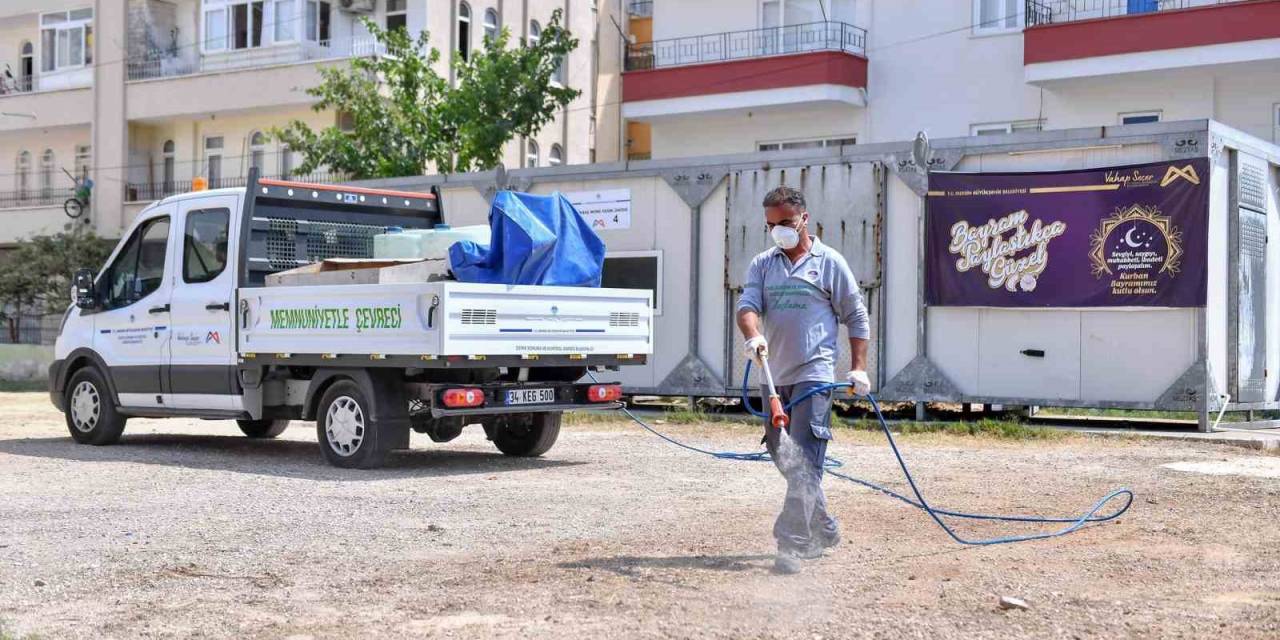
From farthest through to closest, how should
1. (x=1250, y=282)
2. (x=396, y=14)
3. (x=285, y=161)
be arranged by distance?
(x=285, y=161)
(x=396, y=14)
(x=1250, y=282)

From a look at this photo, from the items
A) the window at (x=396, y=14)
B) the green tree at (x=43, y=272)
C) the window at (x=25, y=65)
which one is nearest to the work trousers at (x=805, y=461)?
the green tree at (x=43, y=272)

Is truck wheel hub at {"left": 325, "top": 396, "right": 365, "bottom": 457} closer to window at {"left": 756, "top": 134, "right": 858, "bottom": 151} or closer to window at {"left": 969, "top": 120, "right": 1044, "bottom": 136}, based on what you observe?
window at {"left": 969, "top": 120, "right": 1044, "bottom": 136}

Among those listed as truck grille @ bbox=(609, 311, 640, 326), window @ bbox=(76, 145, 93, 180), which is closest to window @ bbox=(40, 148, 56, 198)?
window @ bbox=(76, 145, 93, 180)

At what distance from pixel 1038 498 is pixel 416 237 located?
18.7 feet

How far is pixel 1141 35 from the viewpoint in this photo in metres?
26.2

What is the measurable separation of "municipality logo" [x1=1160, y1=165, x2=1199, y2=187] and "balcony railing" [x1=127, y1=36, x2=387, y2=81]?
2241 cm

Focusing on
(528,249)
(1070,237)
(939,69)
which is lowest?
(528,249)

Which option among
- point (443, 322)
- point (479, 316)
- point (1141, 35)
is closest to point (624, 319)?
point (479, 316)

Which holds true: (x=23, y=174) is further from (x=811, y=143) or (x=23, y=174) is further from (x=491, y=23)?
(x=811, y=143)

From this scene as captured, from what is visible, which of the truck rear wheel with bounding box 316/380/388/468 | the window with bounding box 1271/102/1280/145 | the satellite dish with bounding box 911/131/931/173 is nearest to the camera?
the truck rear wheel with bounding box 316/380/388/468

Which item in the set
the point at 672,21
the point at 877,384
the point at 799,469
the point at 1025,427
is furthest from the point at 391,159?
the point at 799,469

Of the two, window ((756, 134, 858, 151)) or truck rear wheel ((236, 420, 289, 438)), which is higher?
window ((756, 134, 858, 151))

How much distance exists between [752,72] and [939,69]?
3.56m

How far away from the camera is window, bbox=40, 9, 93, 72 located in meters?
41.0
